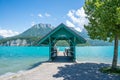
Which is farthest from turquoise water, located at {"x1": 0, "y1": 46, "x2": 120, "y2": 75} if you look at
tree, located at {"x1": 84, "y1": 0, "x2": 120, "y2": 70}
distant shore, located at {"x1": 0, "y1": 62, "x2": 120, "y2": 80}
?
tree, located at {"x1": 84, "y1": 0, "x2": 120, "y2": 70}

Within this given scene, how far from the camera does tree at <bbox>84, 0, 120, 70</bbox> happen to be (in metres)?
16.3

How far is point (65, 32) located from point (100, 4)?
11.1m

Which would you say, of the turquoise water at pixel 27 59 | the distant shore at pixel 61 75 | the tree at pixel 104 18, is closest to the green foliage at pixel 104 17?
the tree at pixel 104 18

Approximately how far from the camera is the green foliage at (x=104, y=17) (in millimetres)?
16250

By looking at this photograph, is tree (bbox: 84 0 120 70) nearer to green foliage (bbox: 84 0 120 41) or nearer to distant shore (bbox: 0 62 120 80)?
green foliage (bbox: 84 0 120 41)

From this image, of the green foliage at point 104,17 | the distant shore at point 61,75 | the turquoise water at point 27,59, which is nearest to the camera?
the distant shore at point 61,75

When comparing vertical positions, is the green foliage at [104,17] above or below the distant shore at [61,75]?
above

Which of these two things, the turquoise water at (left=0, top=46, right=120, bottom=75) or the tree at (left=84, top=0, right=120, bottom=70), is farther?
the turquoise water at (left=0, top=46, right=120, bottom=75)

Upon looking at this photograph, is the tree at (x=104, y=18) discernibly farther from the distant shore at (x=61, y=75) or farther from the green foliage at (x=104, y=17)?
the distant shore at (x=61, y=75)

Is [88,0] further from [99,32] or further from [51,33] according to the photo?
[51,33]

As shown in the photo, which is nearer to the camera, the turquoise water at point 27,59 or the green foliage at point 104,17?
the green foliage at point 104,17

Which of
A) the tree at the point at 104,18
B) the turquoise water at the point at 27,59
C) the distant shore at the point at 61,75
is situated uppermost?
the tree at the point at 104,18

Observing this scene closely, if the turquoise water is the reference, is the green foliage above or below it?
above

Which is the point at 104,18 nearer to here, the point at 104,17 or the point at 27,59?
the point at 104,17
